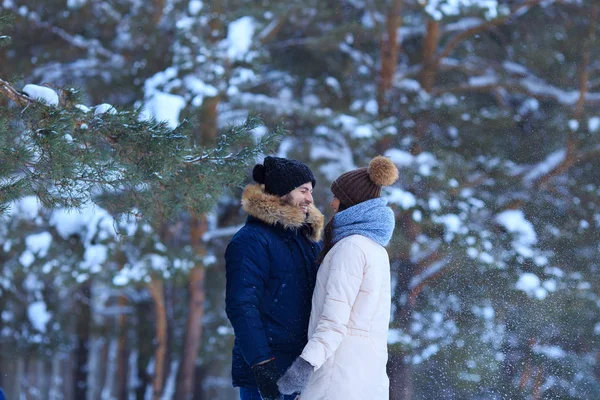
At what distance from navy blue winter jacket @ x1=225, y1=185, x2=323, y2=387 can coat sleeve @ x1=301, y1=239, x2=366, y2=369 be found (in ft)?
0.74

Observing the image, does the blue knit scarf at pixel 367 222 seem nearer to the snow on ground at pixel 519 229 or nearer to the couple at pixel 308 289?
the couple at pixel 308 289

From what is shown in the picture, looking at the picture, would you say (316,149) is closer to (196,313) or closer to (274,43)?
(274,43)

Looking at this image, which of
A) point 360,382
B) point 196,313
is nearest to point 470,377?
point 196,313

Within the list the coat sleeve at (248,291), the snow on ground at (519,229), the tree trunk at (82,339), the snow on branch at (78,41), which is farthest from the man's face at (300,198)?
the tree trunk at (82,339)

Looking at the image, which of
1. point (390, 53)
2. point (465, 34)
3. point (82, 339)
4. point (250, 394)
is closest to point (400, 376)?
point (390, 53)

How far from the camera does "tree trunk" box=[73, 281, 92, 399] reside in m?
15.0

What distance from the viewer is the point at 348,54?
12289 millimetres

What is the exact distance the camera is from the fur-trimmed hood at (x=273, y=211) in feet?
10.9

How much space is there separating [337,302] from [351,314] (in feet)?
0.41

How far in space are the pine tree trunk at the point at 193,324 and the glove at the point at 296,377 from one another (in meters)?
8.67

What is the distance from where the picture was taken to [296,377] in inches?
118

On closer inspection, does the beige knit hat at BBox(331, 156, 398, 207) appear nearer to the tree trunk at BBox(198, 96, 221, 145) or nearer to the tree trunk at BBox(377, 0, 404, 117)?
the tree trunk at BBox(198, 96, 221, 145)

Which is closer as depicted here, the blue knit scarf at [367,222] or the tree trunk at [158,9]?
the blue knit scarf at [367,222]

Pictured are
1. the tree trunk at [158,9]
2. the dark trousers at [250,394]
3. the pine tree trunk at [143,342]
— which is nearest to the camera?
the dark trousers at [250,394]
